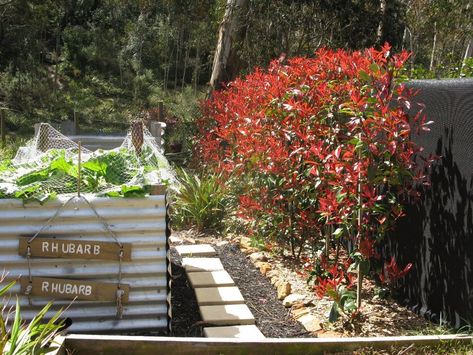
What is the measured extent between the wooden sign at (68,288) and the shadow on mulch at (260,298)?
1131 mm

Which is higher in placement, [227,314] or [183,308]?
[227,314]

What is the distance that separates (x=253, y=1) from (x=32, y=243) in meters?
11.4

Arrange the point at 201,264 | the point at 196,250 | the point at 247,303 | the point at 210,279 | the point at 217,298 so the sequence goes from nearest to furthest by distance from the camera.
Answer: the point at 217,298 < the point at 247,303 < the point at 210,279 < the point at 201,264 < the point at 196,250

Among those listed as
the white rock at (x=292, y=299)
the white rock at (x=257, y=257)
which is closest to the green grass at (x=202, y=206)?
the white rock at (x=257, y=257)

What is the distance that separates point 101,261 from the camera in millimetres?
3691

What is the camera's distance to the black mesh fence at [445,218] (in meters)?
3.75

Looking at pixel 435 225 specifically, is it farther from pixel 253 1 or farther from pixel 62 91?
pixel 62 91

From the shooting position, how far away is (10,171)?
421 centimetres

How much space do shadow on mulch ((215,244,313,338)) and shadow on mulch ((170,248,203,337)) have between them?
41 centimetres

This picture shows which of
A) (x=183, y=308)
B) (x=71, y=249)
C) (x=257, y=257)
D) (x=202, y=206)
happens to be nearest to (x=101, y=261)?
(x=71, y=249)

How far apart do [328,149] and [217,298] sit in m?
1.38

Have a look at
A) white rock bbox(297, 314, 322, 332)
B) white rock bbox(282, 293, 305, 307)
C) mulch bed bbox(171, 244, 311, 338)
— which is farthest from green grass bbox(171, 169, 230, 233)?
white rock bbox(297, 314, 322, 332)

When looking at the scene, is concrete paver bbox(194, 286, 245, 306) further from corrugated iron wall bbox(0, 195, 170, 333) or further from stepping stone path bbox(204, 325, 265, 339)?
corrugated iron wall bbox(0, 195, 170, 333)

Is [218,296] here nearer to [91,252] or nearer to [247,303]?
[247,303]
